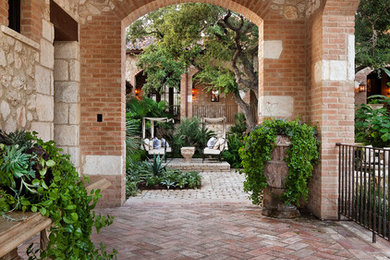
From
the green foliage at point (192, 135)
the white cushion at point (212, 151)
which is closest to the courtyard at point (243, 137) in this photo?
the white cushion at point (212, 151)

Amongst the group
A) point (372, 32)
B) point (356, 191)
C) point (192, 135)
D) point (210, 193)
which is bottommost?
point (210, 193)

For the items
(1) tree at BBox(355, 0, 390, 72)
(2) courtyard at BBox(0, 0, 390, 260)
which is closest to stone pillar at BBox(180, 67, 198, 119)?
(1) tree at BBox(355, 0, 390, 72)

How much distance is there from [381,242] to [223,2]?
12.1 ft

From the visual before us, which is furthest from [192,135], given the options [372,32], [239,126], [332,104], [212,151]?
[332,104]

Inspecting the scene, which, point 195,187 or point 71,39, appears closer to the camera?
point 71,39

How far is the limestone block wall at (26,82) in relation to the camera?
3.03 meters

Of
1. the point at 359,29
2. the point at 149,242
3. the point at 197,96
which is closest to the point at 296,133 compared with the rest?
the point at 149,242

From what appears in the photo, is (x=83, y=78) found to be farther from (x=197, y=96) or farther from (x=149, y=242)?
(x=197, y=96)

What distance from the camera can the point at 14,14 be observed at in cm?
353

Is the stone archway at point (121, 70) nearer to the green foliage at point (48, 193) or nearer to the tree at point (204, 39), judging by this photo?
the green foliage at point (48, 193)

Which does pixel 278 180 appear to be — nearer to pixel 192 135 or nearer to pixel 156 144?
pixel 156 144

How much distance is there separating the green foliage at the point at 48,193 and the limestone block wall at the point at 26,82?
4.84 feet

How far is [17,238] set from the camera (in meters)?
1.31

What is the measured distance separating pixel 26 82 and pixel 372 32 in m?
7.69
